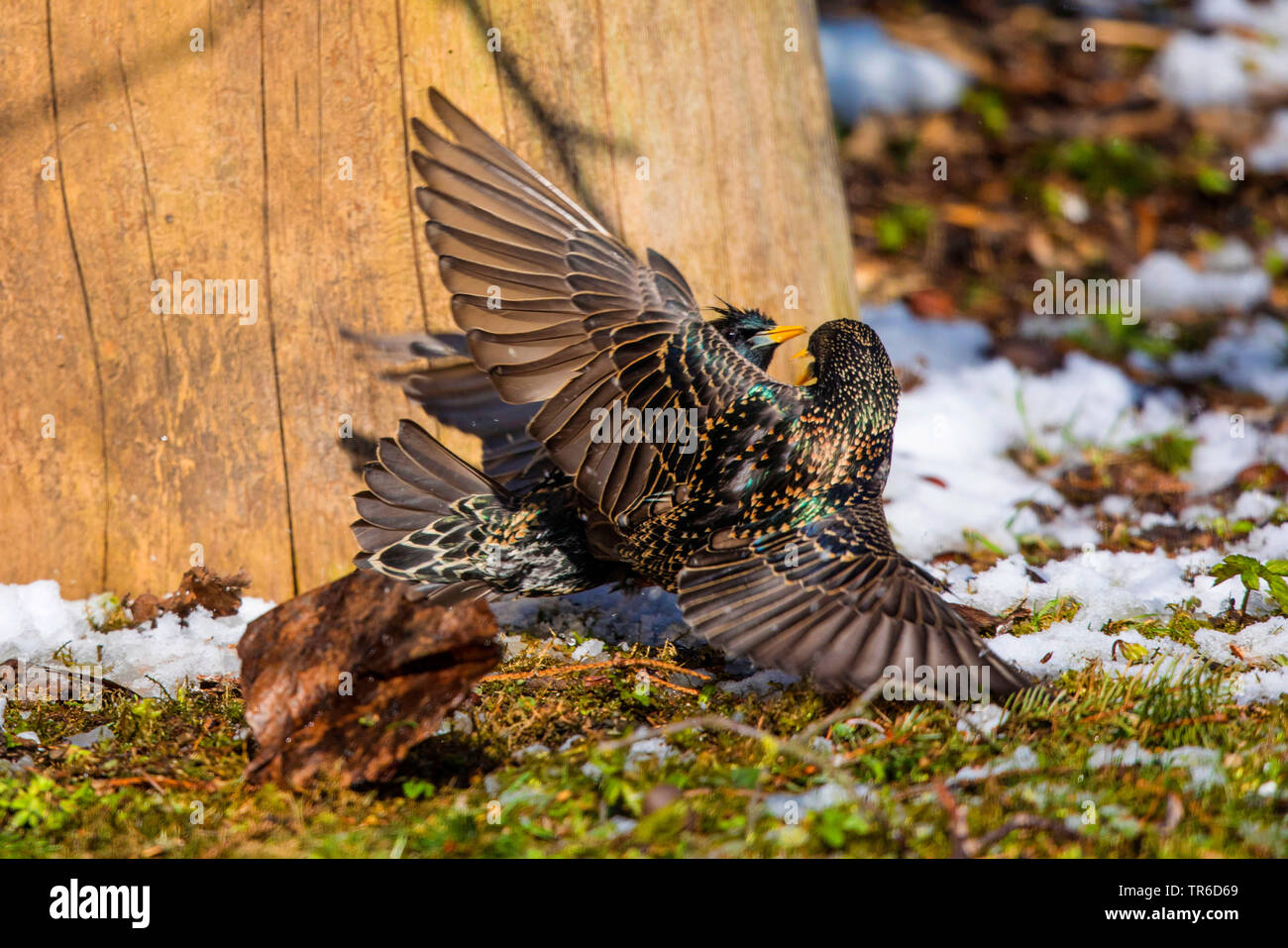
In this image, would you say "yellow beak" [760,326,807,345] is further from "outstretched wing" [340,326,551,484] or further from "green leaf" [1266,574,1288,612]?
"green leaf" [1266,574,1288,612]

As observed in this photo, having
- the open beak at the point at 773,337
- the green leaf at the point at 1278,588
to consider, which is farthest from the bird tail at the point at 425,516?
the green leaf at the point at 1278,588

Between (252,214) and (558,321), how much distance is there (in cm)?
111

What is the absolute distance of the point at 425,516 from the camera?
359 centimetres

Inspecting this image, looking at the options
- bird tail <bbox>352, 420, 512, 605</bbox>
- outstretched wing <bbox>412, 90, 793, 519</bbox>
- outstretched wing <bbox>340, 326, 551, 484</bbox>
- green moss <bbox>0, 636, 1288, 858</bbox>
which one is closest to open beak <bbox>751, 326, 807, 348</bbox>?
outstretched wing <bbox>412, 90, 793, 519</bbox>

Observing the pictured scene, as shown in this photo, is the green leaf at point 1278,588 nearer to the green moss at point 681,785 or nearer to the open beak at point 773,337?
the green moss at point 681,785

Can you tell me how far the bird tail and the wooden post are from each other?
285 mm

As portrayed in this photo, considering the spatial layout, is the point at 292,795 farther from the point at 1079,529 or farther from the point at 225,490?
the point at 1079,529

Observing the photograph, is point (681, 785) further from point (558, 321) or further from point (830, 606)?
point (558, 321)

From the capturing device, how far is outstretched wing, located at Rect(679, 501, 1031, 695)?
2906mm

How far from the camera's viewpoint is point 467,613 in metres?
2.83

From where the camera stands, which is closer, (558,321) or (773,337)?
(558,321)

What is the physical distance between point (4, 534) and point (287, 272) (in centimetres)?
125

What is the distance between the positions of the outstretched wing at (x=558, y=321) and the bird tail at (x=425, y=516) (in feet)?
1.56

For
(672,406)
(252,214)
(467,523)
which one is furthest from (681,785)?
(252,214)
